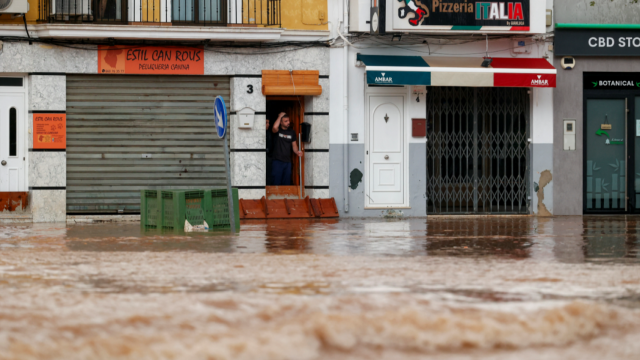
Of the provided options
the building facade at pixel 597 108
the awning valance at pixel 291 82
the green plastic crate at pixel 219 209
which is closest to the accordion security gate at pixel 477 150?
the building facade at pixel 597 108

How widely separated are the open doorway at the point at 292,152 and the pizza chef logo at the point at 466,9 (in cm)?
303

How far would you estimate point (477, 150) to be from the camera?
17.1 metres

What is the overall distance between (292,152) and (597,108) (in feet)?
22.6

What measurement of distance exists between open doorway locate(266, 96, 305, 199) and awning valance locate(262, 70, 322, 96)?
2.54ft

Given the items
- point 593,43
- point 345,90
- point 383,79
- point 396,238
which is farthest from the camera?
point 593,43

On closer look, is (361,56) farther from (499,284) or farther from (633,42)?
(499,284)

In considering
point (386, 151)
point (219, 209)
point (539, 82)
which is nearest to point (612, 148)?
point (539, 82)

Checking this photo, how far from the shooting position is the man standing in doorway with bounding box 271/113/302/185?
1677 centimetres

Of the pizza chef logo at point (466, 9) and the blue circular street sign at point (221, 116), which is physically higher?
the pizza chef logo at point (466, 9)

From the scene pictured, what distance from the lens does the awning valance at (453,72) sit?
620 inches

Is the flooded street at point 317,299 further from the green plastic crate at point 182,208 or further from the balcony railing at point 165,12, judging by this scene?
the balcony railing at point 165,12

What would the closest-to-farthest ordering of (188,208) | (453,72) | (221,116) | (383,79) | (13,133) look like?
1. (221,116)
2. (188,208)
3. (383,79)
4. (453,72)
5. (13,133)

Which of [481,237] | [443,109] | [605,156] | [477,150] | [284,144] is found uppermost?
[443,109]

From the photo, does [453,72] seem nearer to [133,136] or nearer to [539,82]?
[539,82]
